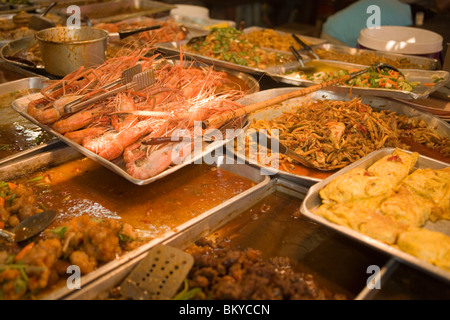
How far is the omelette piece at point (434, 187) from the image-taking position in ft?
7.14

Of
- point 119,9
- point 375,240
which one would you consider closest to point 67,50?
point 375,240

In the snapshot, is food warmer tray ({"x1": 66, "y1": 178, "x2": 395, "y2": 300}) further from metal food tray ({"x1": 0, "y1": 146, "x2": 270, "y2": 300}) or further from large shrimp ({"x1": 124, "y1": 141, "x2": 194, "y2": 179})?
large shrimp ({"x1": 124, "y1": 141, "x2": 194, "y2": 179})

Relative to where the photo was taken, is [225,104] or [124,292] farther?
[225,104]

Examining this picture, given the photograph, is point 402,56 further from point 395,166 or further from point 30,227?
point 30,227

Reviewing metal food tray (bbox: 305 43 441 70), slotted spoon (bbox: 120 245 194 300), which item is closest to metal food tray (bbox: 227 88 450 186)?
metal food tray (bbox: 305 43 441 70)

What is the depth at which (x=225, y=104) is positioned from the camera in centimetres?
296

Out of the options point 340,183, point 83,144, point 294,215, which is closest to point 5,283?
point 83,144

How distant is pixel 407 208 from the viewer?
208cm

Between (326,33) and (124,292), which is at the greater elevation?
(326,33)

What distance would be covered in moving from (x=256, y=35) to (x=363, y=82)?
2.62 meters

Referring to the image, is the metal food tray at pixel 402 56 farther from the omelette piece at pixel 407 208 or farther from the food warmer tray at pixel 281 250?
the food warmer tray at pixel 281 250

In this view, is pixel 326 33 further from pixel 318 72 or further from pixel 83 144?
pixel 83 144

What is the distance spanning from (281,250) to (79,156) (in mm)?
1851

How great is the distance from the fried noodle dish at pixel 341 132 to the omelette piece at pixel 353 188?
46cm
